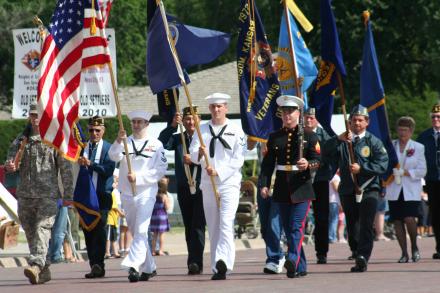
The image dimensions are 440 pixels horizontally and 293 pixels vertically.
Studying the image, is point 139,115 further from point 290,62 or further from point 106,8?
point 290,62

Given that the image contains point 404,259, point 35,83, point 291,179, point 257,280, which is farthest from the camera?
point 35,83

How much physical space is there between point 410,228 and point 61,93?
564 centimetres

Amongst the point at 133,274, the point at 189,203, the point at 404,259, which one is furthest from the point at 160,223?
Answer: the point at 133,274

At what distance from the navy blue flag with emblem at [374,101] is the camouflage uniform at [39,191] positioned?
467 cm

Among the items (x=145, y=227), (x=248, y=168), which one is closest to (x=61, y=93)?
(x=145, y=227)

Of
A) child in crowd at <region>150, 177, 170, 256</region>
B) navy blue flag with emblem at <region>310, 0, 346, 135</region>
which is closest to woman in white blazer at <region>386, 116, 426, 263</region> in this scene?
navy blue flag with emblem at <region>310, 0, 346, 135</region>

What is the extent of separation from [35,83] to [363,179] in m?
6.77

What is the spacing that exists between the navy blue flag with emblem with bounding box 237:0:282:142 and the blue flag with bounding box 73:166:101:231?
217cm

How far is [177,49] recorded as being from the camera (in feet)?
55.9

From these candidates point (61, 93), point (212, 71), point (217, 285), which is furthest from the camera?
point (212, 71)

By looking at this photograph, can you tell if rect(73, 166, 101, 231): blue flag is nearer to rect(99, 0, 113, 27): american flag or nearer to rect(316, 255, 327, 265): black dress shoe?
rect(99, 0, 113, 27): american flag

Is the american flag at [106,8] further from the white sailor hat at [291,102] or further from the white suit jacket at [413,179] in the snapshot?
the white suit jacket at [413,179]

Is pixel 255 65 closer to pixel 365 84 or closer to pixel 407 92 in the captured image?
pixel 365 84

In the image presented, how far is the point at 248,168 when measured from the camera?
41094 millimetres
